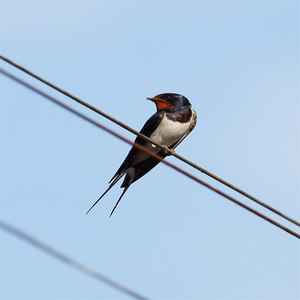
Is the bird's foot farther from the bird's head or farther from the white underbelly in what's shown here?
the bird's head

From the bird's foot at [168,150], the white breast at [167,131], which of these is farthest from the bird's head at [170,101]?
the bird's foot at [168,150]

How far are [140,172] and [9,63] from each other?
4333 mm

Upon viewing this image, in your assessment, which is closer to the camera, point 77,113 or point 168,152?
point 77,113

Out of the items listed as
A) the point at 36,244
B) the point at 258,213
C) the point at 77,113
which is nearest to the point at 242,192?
the point at 258,213

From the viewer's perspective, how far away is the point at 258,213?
390 cm

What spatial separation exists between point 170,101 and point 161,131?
0.45 metres

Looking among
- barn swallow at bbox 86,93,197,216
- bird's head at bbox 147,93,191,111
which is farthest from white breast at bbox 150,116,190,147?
bird's head at bbox 147,93,191,111

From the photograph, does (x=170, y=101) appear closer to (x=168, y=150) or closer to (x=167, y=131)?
(x=167, y=131)

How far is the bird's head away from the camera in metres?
7.33

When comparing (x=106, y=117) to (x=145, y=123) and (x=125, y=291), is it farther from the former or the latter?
(x=145, y=123)

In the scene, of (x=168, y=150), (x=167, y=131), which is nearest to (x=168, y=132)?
(x=167, y=131)

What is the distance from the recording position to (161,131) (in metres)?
7.11

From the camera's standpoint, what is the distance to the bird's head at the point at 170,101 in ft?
24.1

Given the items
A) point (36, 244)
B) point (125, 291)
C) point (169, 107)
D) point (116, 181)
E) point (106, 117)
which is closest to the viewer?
point (36, 244)
